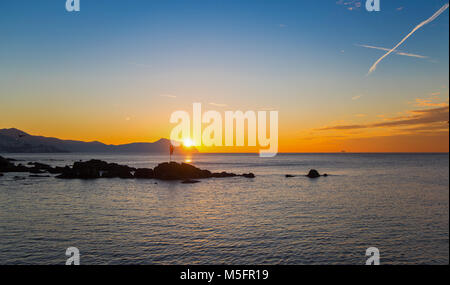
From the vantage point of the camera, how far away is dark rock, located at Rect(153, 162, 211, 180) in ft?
245

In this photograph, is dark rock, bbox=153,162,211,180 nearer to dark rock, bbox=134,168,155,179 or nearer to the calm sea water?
dark rock, bbox=134,168,155,179

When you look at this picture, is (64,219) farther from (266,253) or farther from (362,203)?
(362,203)

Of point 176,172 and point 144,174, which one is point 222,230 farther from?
point 144,174


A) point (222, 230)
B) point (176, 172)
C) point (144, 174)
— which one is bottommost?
point (144, 174)

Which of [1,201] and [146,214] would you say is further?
[1,201]

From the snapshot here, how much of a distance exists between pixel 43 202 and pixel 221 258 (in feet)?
107

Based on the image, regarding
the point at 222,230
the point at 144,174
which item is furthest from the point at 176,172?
the point at 222,230

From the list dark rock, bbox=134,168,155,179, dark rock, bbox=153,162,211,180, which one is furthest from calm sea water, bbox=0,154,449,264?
dark rock, bbox=134,168,155,179

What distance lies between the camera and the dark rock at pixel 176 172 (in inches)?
2941

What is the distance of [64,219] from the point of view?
2775cm

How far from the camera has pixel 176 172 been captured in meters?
75.9
